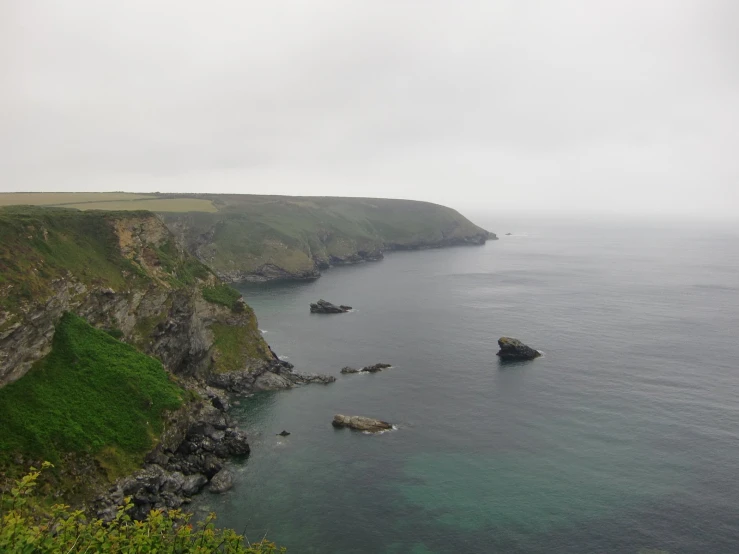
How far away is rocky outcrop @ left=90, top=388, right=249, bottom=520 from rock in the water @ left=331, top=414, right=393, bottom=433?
1551 cm

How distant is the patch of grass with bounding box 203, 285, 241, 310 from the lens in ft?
349

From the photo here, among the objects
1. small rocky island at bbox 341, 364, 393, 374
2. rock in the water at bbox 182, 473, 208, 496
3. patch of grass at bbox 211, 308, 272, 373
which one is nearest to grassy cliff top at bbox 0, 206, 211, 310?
patch of grass at bbox 211, 308, 272, 373

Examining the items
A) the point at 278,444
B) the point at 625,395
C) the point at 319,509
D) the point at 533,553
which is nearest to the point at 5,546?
the point at 319,509

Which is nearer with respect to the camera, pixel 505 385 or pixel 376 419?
pixel 376 419

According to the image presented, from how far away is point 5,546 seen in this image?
19953 millimetres

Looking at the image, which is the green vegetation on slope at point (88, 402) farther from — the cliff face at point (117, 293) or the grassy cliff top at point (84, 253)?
the grassy cliff top at point (84, 253)

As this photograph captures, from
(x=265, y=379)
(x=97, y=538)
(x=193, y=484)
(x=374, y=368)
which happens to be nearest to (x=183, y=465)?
(x=193, y=484)

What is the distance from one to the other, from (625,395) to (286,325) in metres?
88.6

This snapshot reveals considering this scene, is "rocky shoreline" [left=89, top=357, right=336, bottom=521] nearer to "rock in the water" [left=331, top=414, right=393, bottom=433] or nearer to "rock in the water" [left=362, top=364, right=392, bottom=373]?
"rock in the water" [left=331, top=414, right=393, bottom=433]

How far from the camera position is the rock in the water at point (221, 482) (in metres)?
63.6

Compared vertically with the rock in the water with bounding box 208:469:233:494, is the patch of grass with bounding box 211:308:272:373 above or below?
above

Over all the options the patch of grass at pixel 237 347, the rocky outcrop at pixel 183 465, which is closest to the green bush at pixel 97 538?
the rocky outcrop at pixel 183 465

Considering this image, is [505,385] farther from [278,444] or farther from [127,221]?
[127,221]

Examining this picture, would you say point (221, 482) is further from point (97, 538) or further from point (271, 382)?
point (97, 538)
